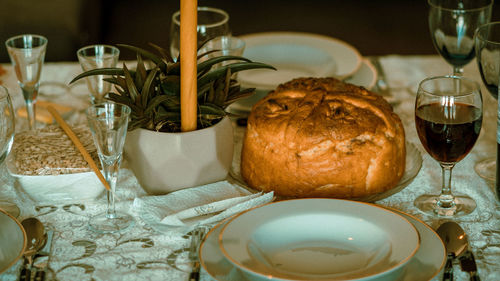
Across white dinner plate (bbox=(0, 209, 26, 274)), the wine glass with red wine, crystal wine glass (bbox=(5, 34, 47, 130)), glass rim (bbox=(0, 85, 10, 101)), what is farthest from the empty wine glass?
the wine glass with red wine

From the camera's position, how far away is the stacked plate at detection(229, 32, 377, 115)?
158cm

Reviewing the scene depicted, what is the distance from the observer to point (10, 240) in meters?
0.91

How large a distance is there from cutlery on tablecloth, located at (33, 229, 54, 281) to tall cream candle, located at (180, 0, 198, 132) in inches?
11.6

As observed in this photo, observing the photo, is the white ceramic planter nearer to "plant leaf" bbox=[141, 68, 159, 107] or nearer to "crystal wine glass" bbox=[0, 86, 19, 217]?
"plant leaf" bbox=[141, 68, 159, 107]

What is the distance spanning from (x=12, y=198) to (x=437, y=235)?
70 centimetres

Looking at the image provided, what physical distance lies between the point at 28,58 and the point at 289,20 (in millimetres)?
3079

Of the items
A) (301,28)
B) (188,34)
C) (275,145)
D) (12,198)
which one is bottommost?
(301,28)

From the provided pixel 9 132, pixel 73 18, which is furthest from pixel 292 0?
pixel 9 132

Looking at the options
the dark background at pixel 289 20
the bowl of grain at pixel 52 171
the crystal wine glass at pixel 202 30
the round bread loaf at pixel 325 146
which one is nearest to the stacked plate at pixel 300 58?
the crystal wine glass at pixel 202 30

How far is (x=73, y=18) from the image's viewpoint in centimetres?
324

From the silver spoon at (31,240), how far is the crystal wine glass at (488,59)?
30.5 inches

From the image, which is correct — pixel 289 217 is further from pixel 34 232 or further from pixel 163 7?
pixel 163 7

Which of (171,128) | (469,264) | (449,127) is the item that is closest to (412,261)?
(469,264)

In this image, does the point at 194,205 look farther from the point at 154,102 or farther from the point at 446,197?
the point at 446,197
